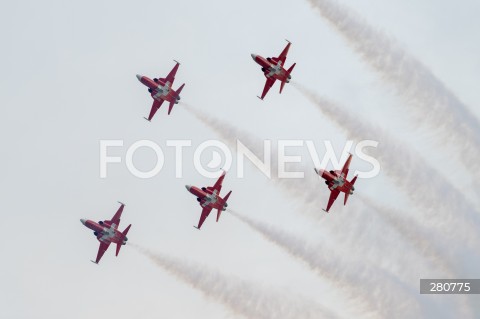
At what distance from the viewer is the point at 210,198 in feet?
294

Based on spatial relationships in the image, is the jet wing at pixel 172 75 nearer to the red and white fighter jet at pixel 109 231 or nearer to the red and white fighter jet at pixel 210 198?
the red and white fighter jet at pixel 210 198

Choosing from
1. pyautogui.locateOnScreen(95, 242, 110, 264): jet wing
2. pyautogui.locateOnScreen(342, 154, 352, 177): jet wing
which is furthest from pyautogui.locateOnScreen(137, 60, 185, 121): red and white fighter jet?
pyautogui.locateOnScreen(342, 154, 352, 177): jet wing

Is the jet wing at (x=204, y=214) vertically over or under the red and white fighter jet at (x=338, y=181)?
under

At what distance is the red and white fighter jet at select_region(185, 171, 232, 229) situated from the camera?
89.4 meters

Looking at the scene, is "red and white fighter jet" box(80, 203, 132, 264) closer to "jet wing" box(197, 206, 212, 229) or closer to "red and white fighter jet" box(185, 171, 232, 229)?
"jet wing" box(197, 206, 212, 229)

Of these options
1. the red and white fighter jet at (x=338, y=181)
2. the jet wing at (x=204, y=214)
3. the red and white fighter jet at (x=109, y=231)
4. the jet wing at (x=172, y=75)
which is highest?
the jet wing at (x=172, y=75)

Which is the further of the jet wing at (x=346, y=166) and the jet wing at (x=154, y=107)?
the jet wing at (x=154, y=107)

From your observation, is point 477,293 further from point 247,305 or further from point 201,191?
point 201,191

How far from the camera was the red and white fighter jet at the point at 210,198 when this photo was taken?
293 feet

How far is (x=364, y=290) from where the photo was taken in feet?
276

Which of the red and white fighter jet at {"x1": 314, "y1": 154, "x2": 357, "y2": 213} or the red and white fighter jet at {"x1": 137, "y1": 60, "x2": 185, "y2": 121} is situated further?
the red and white fighter jet at {"x1": 137, "y1": 60, "x2": 185, "y2": 121}

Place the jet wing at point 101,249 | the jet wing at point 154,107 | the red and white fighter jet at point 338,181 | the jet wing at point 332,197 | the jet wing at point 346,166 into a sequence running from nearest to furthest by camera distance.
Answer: the red and white fighter jet at point 338,181
the jet wing at point 346,166
the jet wing at point 332,197
the jet wing at point 101,249
the jet wing at point 154,107

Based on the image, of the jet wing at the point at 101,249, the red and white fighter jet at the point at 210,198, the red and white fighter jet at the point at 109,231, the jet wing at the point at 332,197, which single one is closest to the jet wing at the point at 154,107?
the red and white fighter jet at the point at 210,198

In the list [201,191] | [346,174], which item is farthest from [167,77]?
[346,174]
